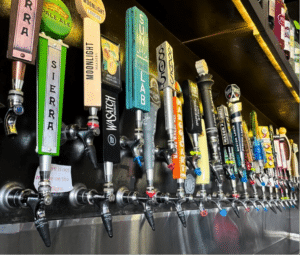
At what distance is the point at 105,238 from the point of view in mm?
860

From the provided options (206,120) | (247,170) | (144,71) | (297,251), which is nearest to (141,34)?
(144,71)

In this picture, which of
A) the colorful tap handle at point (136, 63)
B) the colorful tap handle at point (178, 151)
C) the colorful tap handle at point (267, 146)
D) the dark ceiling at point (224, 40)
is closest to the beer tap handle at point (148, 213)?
the colorful tap handle at point (178, 151)

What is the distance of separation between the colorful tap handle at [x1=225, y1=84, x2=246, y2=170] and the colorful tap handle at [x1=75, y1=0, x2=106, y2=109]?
100 cm

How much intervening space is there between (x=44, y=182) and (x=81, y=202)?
0.60 feet

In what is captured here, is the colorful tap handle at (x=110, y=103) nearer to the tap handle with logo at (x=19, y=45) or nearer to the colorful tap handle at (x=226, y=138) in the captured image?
the tap handle with logo at (x=19, y=45)

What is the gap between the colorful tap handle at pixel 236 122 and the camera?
155 cm

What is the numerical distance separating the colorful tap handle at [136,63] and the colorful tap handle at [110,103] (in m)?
0.05

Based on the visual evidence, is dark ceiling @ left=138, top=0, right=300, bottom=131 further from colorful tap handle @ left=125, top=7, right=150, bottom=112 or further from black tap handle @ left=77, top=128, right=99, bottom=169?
black tap handle @ left=77, top=128, right=99, bottom=169

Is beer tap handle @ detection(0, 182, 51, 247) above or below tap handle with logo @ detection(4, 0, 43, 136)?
below

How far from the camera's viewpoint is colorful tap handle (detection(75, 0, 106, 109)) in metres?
0.70

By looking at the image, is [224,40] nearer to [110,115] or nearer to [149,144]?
[149,144]

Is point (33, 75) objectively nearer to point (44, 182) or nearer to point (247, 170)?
point (44, 182)

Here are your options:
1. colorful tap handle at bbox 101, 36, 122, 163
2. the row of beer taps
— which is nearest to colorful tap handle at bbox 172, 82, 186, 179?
the row of beer taps

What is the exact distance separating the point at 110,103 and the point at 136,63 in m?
0.14
